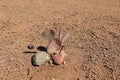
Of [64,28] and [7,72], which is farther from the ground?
[64,28]

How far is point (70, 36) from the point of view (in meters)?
4.15

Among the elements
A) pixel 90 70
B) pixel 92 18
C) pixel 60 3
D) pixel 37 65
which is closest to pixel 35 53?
pixel 37 65

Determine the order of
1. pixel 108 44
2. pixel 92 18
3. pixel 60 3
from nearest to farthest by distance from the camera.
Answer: pixel 108 44 < pixel 92 18 < pixel 60 3

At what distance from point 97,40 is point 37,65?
3.53 feet

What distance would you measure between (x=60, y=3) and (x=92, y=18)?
0.95 m

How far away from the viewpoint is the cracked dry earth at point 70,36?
345 cm

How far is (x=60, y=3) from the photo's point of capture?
544 cm

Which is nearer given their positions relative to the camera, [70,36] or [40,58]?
[40,58]

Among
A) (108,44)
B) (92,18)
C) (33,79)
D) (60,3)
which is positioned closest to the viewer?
(33,79)

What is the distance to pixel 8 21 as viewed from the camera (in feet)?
15.1

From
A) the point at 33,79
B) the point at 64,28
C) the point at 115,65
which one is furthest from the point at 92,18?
the point at 33,79

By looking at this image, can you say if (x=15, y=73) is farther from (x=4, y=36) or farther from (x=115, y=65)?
(x=115, y=65)

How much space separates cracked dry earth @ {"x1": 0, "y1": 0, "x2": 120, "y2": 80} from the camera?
3.45 meters

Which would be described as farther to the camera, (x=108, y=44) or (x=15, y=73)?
(x=108, y=44)
